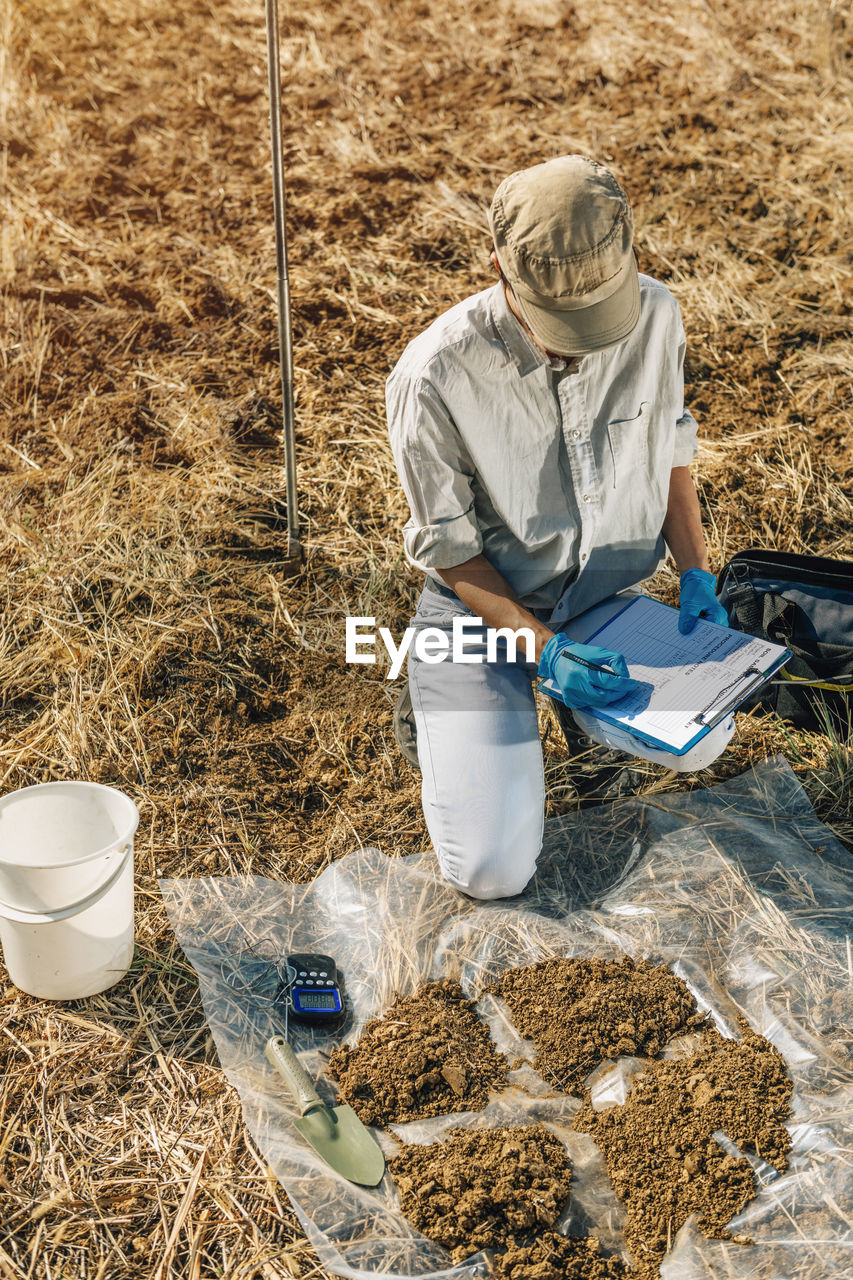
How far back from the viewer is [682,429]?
2.57 metres

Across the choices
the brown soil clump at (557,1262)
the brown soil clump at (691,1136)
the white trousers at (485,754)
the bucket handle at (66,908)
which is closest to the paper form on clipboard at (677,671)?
the white trousers at (485,754)

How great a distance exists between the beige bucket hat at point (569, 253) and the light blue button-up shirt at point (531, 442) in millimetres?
157

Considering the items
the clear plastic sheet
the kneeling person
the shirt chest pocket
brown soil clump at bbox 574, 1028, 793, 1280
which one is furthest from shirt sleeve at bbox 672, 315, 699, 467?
brown soil clump at bbox 574, 1028, 793, 1280

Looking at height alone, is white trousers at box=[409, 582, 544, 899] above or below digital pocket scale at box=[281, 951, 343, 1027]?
above

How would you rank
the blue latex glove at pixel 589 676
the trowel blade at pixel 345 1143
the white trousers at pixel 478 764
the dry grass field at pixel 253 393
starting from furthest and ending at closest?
1. the white trousers at pixel 478 764
2. the blue latex glove at pixel 589 676
3. the dry grass field at pixel 253 393
4. the trowel blade at pixel 345 1143

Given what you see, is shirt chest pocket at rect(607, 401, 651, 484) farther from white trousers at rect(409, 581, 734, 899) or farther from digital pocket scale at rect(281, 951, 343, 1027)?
digital pocket scale at rect(281, 951, 343, 1027)

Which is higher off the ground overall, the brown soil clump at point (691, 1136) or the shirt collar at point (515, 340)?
the shirt collar at point (515, 340)

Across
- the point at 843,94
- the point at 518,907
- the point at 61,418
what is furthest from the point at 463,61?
the point at 518,907

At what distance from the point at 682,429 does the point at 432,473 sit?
2.15 feet

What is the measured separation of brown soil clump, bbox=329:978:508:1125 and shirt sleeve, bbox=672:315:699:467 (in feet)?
4.54

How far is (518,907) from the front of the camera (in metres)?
2.37

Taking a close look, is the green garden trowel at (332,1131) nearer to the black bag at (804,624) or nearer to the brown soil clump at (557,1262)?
the brown soil clump at (557,1262)

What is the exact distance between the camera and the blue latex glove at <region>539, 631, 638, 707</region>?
7.38 feet

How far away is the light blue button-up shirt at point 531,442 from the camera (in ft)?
7.61
